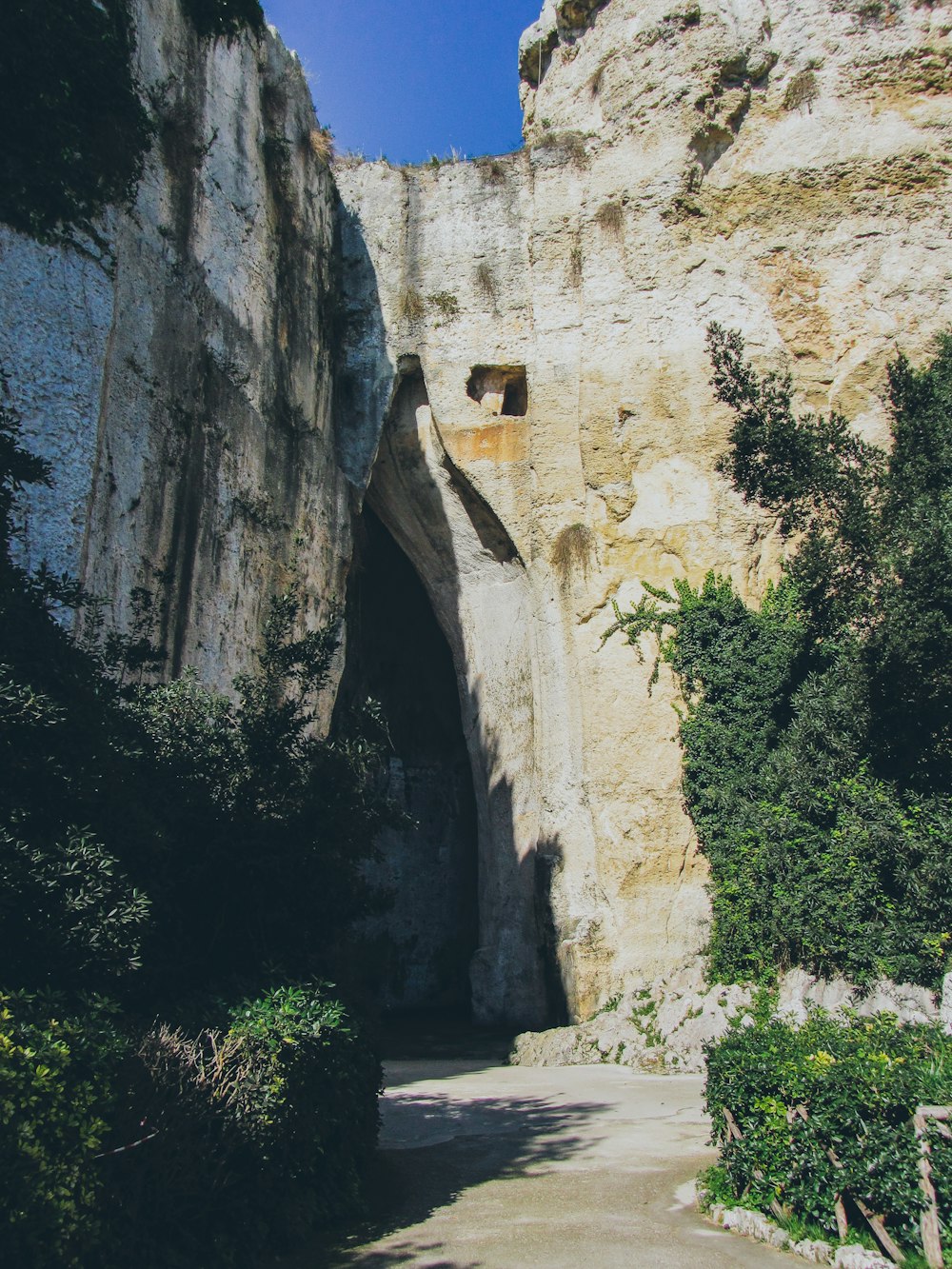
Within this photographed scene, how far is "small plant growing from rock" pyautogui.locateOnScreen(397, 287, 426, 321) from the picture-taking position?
741 inches

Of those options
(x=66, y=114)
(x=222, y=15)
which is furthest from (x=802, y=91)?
(x=66, y=114)

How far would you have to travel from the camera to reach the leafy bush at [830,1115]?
493 centimetres

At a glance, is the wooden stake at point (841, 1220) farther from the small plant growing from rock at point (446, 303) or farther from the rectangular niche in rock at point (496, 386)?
the small plant growing from rock at point (446, 303)

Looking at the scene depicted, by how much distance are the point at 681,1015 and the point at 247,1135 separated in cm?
838

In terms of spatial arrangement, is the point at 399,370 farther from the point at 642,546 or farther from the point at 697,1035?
the point at 697,1035

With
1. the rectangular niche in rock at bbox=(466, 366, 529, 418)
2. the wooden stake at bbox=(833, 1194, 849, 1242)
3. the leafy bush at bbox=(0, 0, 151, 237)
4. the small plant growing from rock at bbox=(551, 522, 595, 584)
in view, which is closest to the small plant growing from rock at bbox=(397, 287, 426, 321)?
the rectangular niche in rock at bbox=(466, 366, 529, 418)

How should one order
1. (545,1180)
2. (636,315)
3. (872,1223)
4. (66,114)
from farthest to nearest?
1. (636,315)
2. (66,114)
3. (545,1180)
4. (872,1223)

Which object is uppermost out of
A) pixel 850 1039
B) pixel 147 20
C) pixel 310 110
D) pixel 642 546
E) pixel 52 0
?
pixel 310 110

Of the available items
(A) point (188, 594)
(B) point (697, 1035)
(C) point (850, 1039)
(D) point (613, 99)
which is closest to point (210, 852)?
(C) point (850, 1039)

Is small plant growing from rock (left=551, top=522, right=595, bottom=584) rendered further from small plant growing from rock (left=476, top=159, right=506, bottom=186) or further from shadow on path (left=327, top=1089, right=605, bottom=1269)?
shadow on path (left=327, top=1089, right=605, bottom=1269)

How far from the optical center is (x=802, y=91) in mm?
16875

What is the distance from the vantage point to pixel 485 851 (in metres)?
17.9

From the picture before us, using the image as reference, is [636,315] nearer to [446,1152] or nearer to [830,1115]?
[446,1152]

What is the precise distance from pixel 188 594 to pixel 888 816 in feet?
28.1
